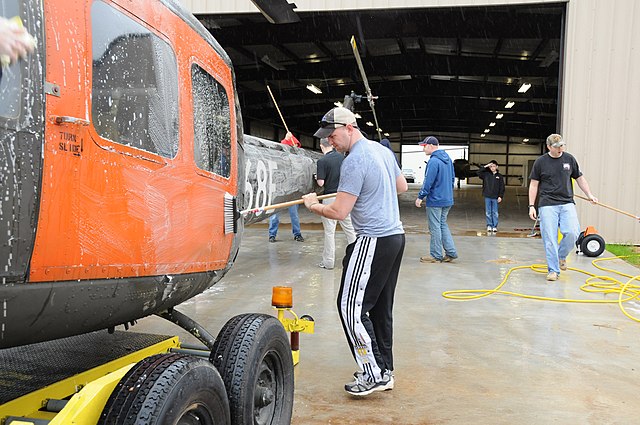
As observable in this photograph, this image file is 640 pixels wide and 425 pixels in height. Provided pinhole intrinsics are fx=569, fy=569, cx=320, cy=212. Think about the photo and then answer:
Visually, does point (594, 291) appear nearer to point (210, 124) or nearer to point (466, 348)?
point (466, 348)

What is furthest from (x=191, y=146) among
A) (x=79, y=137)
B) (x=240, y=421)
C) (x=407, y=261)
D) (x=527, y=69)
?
(x=527, y=69)

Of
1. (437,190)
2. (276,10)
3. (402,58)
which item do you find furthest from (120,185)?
(402,58)

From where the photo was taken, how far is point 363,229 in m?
3.43

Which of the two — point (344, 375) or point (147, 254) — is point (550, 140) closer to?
point (344, 375)

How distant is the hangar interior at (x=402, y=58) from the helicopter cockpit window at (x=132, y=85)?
2.68 meters

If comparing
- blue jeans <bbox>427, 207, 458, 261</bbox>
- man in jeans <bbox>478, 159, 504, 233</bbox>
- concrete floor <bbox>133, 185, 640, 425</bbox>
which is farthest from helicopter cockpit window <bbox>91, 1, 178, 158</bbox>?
man in jeans <bbox>478, 159, 504, 233</bbox>

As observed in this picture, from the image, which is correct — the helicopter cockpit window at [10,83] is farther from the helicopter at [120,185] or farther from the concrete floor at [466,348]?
the concrete floor at [466,348]

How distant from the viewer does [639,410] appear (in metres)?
3.41

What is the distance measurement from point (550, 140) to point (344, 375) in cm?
460

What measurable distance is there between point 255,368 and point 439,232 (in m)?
6.60

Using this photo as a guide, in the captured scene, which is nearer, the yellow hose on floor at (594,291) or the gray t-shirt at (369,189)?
the gray t-shirt at (369,189)

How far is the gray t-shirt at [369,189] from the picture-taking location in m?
3.34

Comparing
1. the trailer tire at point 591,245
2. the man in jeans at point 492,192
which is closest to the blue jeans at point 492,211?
the man in jeans at point 492,192

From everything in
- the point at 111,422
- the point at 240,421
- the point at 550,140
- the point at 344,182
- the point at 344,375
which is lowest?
the point at 344,375
